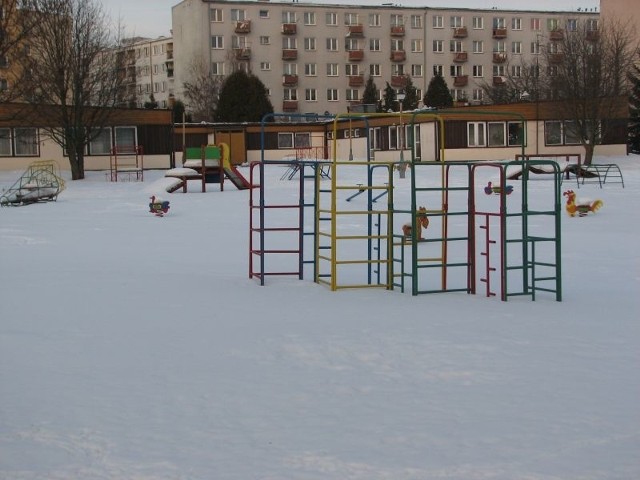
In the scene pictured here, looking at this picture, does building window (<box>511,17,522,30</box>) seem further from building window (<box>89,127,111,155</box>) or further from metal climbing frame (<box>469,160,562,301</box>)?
metal climbing frame (<box>469,160,562,301</box>)

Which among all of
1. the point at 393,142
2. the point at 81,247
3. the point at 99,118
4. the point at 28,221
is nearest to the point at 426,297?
the point at 81,247

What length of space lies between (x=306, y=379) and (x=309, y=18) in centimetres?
8083

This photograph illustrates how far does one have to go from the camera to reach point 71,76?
43281 millimetres

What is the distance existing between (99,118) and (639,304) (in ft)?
121

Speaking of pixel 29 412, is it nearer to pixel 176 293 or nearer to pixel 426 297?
pixel 176 293

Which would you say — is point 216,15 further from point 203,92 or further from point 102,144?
point 102,144

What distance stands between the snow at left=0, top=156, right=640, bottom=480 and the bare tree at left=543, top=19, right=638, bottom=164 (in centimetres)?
3437

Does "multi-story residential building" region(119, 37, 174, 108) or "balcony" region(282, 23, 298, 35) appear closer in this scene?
"balcony" region(282, 23, 298, 35)

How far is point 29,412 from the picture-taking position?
20.0ft

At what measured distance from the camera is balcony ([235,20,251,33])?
82.3 metres

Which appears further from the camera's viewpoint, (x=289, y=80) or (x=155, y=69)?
(x=155, y=69)

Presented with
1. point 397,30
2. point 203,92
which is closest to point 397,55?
point 397,30

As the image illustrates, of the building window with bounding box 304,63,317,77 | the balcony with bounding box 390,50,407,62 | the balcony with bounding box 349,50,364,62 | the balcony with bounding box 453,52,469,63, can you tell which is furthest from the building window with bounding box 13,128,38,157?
the balcony with bounding box 453,52,469,63

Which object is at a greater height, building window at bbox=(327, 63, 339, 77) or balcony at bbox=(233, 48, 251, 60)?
balcony at bbox=(233, 48, 251, 60)
